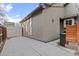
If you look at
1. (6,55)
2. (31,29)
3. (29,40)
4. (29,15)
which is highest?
(29,15)

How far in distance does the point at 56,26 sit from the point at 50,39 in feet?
0.76

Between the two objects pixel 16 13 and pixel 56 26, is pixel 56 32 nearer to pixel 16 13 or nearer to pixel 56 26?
pixel 56 26

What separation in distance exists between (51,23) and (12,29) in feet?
2.25

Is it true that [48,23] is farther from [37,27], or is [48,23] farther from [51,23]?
[37,27]

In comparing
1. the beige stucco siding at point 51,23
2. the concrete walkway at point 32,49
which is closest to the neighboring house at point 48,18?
the beige stucco siding at point 51,23

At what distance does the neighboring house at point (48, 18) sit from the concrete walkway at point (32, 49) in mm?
112

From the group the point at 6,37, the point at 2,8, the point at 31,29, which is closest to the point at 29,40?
the point at 31,29

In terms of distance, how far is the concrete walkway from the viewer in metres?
2.73

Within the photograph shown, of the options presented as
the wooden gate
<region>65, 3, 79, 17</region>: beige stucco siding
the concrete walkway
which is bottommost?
the concrete walkway

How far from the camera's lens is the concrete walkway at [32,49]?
2.73m

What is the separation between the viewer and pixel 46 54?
274cm

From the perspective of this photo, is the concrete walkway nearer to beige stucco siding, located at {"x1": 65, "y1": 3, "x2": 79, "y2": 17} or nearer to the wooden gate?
the wooden gate

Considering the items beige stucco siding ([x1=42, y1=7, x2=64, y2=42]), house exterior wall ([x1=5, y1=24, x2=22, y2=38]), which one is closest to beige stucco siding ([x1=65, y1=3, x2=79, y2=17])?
beige stucco siding ([x1=42, y1=7, x2=64, y2=42])

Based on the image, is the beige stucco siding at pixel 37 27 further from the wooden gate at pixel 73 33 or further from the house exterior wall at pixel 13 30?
the wooden gate at pixel 73 33
